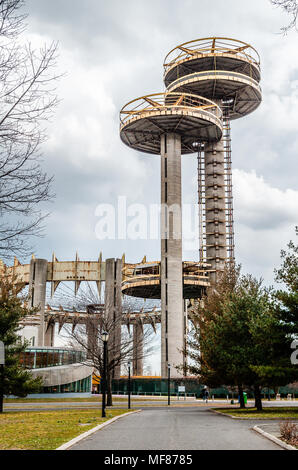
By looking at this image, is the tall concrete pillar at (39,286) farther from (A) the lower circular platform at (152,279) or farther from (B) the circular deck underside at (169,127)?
(B) the circular deck underside at (169,127)

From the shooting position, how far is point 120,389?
7712 centimetres

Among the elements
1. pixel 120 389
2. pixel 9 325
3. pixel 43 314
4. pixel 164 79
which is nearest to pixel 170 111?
pixel 164 79

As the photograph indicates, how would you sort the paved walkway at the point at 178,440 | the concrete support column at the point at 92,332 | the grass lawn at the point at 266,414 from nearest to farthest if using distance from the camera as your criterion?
1. the paved walkway at the point at 178,440
2. the grass lawn at the point at 266,414
3. the concrete support column at the point at 92,332

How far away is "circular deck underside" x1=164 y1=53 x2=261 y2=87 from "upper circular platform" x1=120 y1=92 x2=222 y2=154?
6404 millimetres

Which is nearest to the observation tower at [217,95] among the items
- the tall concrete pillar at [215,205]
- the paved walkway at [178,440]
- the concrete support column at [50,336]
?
Answer: the tall concrete pillar at [215,205]

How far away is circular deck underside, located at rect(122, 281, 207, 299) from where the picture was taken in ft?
262

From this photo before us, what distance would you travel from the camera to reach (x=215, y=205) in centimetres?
8662

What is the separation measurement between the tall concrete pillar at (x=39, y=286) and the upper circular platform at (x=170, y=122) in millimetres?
24986

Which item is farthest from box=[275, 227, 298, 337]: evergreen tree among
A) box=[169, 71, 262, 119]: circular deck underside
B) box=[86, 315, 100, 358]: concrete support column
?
box=[169, 71, 262, 119]: circular deck underside

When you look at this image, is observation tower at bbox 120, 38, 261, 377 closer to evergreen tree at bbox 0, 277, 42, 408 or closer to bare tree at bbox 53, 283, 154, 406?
bare tree at bbox 53, 283, 154, 406

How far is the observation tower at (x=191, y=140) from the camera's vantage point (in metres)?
74.9

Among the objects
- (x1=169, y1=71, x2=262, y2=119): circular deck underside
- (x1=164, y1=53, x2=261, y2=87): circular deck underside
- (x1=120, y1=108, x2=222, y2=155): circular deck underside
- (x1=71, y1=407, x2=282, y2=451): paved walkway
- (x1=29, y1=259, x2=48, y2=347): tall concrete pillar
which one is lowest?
(x1=71, y1=407, x2=282, y2=451): paved walkway

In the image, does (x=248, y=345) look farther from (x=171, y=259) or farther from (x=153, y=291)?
(x=153, y=291)
